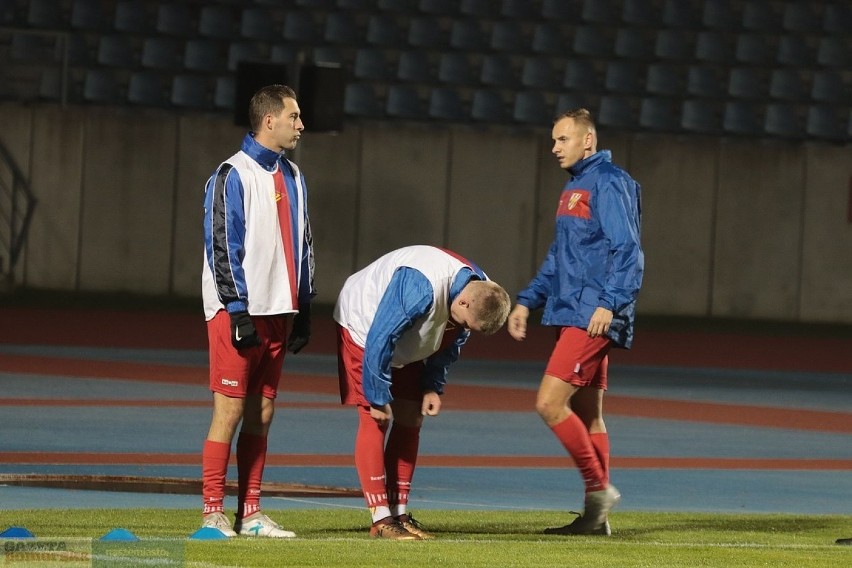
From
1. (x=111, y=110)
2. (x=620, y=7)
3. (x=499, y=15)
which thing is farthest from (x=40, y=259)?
(x=620, y=7)

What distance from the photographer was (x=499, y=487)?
420 inches

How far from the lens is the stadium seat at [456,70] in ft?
80.0

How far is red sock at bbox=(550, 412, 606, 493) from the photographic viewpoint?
8359mm

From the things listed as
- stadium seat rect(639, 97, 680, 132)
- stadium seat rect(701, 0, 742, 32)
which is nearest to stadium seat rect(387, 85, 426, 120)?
stadium seat rect(639, 97, 680, 132)

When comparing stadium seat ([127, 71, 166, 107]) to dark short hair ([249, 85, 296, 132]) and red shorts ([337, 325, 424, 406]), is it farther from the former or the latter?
red shorts ([337, 325, 424, 406])

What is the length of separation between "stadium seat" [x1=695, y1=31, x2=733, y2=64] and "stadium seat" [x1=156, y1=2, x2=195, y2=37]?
7038 mm

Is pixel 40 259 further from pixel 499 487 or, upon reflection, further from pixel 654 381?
pixel 499 487

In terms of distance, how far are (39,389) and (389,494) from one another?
7.36 meters

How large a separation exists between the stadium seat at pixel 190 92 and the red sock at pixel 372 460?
16905 millimetres

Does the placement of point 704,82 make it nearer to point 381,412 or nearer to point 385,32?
point 385,32

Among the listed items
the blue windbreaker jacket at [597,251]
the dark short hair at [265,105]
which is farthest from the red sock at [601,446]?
Answer: the dark short hair at [265,105]

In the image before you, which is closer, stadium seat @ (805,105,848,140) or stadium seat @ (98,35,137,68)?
stadium seat @ (805,105,848,140)

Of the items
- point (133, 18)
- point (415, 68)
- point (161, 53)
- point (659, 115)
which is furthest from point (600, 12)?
point (133, 18)

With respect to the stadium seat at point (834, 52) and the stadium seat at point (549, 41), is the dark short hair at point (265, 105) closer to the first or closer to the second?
the stadium seat at point (549, 41)
